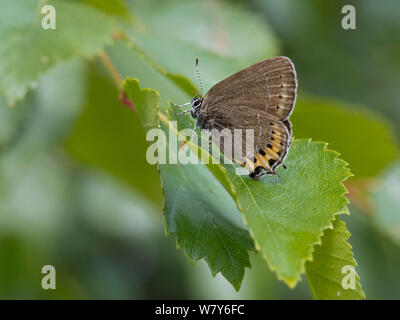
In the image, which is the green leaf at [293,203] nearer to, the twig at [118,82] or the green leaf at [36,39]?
the twig at [118,82]

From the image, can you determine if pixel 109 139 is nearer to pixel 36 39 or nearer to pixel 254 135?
pixel 36 39

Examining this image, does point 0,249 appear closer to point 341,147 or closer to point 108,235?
point 108,235

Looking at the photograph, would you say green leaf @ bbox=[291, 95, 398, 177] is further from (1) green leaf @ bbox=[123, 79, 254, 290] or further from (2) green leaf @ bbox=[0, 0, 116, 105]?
(2) green leaf @ bbox=[0, 0, 116, 105]

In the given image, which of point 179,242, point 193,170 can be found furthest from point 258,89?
point 179,242

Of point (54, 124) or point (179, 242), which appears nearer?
point (179, 242)

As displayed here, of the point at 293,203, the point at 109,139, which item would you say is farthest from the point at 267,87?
the point at 109,139

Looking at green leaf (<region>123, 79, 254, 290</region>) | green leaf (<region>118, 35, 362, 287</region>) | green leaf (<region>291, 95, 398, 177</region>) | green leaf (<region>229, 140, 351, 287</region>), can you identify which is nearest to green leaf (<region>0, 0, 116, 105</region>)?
green leaf (<region>123, 79, 254, 290</region>)
